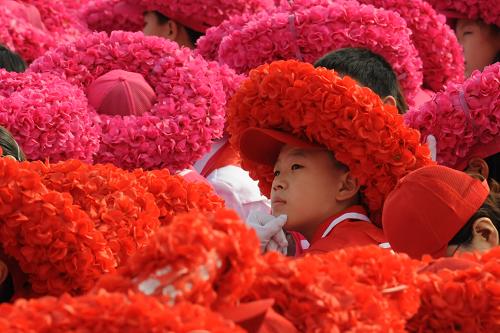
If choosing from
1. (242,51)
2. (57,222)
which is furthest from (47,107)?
(57,222)

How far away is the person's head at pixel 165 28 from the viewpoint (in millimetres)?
6430

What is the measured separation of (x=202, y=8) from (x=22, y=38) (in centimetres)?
86

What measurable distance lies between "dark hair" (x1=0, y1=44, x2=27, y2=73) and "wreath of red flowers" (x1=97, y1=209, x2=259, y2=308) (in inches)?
138

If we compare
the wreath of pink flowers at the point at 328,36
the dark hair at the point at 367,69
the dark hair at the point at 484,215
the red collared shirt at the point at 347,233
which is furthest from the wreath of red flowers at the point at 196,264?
the wreath of pink flowers at the point at 328,36

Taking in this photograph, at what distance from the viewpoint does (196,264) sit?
2.17m

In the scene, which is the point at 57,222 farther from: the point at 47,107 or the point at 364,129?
the point at 47,107

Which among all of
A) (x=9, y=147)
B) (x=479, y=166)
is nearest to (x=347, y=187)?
(x=479, y=166)

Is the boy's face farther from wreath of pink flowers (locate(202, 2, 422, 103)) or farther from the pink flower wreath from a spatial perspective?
wreath of pink flowers (locate(202, 2, 422, 103))

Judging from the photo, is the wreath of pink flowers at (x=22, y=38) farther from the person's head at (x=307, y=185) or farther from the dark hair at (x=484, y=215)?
the dark hair at (x=484, y=215)

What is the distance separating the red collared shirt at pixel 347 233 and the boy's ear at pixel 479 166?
49 centimetres

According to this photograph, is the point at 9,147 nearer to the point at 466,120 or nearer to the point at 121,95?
the point at 121,95

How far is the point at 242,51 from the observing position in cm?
566

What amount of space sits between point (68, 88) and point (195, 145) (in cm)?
51

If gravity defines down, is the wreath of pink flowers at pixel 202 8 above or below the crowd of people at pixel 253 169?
below
